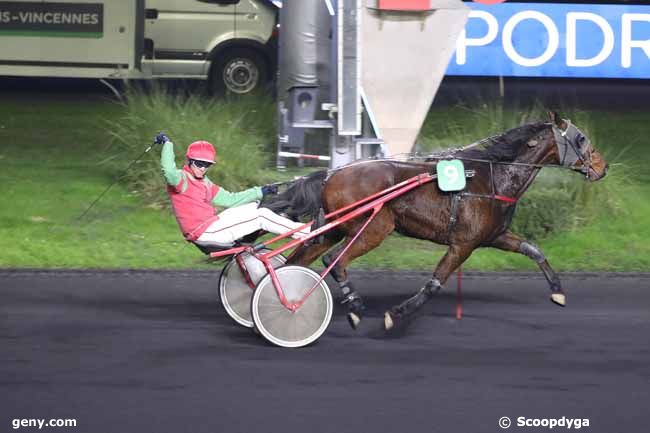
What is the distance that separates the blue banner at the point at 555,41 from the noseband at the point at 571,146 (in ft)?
29.2

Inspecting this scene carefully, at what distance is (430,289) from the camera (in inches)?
331

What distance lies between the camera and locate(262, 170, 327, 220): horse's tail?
8.70 metres

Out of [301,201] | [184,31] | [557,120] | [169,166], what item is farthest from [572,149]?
[184,31]

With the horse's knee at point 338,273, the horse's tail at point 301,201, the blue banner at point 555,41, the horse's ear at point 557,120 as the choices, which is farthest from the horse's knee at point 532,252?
the blue banner at point 555,41

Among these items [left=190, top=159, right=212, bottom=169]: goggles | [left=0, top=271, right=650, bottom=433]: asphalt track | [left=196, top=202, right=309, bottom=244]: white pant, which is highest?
[left=190, top=159, right=212, bottom=169]: goggles

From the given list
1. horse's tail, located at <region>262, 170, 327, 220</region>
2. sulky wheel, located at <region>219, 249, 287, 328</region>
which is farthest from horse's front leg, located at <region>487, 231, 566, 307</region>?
sulky wheel, located at <region>219, 249, 287, 328</region>

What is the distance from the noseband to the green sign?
748 mm

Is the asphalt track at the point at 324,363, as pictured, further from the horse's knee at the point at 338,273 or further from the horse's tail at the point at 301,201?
the horse's tail at the point at 301,201

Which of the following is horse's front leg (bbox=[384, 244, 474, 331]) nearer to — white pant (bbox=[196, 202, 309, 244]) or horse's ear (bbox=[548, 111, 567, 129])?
white pant (bbox=[196, 202, 309, 244])

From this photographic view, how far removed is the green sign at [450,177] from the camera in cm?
843

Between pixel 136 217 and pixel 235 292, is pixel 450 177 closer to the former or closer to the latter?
pixel 235 292

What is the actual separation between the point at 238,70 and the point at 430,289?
10506 mm

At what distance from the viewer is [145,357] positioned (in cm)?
781

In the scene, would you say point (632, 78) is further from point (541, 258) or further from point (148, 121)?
point (541, 258)
